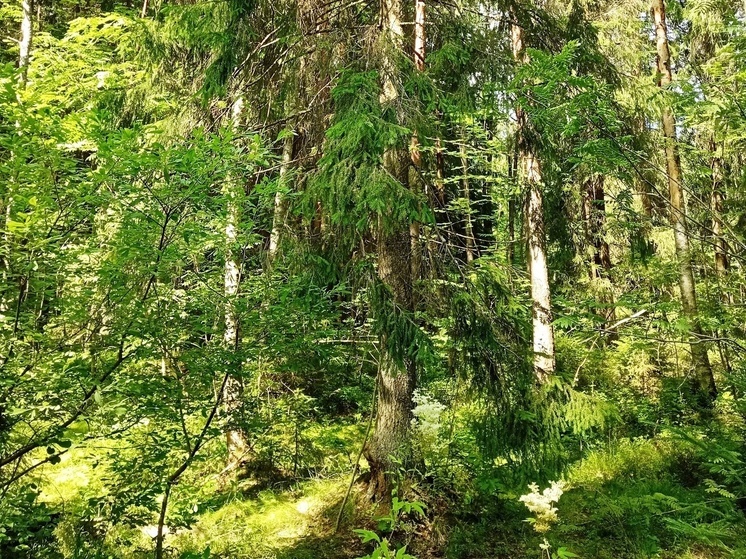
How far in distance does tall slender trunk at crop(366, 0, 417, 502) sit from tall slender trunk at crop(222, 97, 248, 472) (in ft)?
4.49

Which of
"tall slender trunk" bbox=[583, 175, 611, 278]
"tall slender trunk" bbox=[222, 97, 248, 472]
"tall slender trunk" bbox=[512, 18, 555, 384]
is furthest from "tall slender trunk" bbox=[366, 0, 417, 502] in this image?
"tall slender trunk" bbox=[583, 175, 611, 278]

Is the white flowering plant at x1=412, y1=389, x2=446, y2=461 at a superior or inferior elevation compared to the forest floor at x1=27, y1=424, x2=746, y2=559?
superior

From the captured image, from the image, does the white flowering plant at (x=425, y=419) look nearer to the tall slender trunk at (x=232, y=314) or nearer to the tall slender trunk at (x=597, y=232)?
the tall slender trunk at (x=232, y=314)

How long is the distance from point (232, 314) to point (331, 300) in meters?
1.26

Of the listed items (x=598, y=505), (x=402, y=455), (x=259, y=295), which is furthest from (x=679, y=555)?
(x=259, y=295)

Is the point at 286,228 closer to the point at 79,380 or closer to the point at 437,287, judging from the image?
the point at 437,287

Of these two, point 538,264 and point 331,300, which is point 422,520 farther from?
point 538,264

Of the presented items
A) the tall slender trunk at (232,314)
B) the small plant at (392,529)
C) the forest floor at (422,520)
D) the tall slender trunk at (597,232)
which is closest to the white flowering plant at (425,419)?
the forest floor at (422,520)

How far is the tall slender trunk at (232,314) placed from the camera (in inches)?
143

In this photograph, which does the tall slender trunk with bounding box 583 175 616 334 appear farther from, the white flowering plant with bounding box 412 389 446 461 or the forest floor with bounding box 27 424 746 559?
the white flowering plant with bounding box 412 389 446 461

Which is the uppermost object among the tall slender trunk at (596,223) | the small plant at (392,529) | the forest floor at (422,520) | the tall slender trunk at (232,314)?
the tall slender trunk at (596,223)

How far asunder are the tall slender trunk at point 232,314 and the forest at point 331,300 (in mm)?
48

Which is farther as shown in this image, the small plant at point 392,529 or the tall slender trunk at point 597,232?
the tall slender trunk at point 597,232

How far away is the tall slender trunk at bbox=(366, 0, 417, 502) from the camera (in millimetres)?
4520
